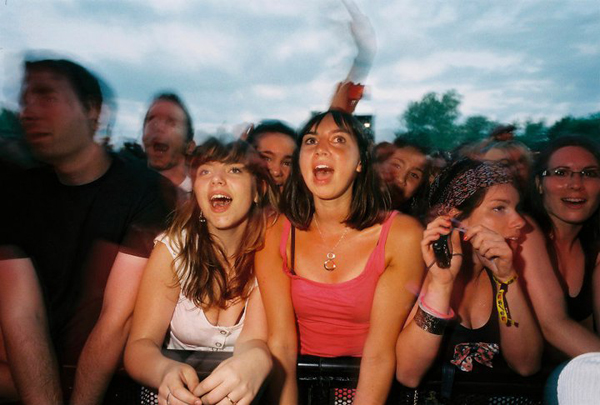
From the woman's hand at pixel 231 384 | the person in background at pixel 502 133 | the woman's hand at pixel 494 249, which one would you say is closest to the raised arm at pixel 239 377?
the woman's hand at pixel 231 384

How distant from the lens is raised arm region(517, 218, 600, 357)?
1.52 m

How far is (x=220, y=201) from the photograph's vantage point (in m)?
1.71

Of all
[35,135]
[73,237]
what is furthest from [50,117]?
[73,237]

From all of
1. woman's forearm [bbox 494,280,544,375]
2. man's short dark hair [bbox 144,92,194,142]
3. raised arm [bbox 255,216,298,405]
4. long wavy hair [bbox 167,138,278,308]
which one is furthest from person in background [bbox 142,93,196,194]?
woman's forearm [bbox 494,280,544,375]

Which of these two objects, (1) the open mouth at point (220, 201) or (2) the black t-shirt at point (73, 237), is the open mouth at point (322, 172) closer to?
(1) the open mouth at point (220, 201)

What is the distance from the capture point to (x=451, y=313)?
1.41m

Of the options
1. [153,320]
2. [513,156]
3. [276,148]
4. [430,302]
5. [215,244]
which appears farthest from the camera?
[276,148]

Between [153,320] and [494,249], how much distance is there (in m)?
1.25

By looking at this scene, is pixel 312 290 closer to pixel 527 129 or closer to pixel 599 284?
pixel 599 284

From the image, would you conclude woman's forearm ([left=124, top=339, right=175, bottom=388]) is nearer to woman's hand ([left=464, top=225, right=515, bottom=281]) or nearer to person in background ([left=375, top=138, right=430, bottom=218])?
woman's hand ([left=464, top=225, right=515, bottom=281])

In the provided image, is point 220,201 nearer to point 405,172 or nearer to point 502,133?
point 405,172

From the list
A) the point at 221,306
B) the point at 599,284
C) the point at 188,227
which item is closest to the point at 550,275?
the point at 599,284

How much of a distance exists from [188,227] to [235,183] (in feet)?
0.86

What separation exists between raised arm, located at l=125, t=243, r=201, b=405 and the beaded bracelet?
112 cm
